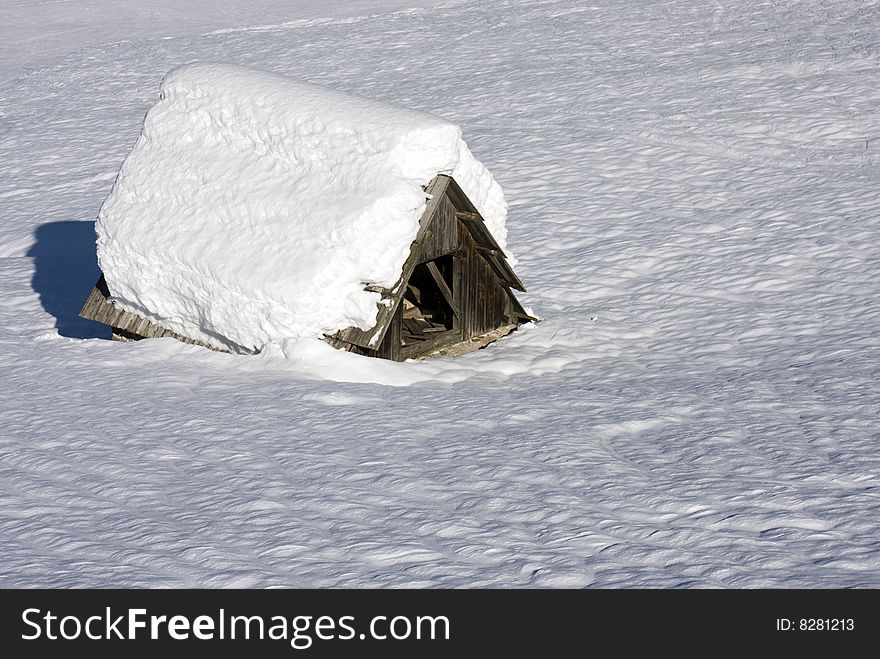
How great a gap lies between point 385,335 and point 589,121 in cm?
1087

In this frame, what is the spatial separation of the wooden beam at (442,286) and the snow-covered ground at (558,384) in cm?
55

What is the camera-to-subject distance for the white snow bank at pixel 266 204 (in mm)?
10000

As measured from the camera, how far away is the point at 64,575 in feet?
19.5

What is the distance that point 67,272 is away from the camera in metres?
15.3

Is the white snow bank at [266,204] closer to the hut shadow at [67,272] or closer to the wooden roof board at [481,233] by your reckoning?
the wooden roof board at [481,233]

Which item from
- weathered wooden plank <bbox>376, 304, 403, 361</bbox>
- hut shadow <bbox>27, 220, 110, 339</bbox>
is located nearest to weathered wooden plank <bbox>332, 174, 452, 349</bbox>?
weathered wooden plank <bbox>376, 304, 403, 361</bbox>

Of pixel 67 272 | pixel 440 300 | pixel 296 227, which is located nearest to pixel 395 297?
pixel 296 227

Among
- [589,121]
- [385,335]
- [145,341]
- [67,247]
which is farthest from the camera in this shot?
[589,121]

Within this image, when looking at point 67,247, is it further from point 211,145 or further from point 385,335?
point 385,335

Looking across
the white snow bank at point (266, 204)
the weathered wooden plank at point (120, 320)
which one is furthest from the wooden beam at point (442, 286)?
the weathered wooden plank at point (120, 320)

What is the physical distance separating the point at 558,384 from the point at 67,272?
8.13 m
